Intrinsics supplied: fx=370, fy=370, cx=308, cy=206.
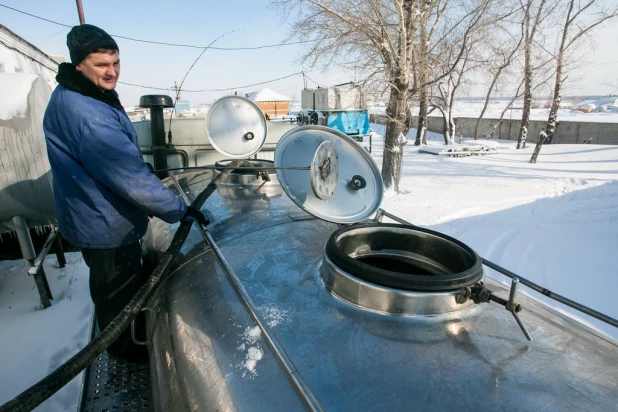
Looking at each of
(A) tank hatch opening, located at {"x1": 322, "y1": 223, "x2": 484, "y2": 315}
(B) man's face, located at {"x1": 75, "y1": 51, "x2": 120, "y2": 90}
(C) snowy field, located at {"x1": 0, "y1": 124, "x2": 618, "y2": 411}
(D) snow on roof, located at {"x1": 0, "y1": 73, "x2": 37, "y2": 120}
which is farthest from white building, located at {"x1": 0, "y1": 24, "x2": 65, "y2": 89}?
(A) tank hatch opening, located at {"x1": 322, "y1": 223, "x2": 484, "y2": 315}

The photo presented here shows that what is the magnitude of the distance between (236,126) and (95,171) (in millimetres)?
2372

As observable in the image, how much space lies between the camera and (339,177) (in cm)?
Answer: 258

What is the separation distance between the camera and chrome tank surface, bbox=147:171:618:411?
129 cm

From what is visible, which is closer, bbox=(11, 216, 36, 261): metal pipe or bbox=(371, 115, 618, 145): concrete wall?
bbox=(11, 216, 36, 261): metal pipe

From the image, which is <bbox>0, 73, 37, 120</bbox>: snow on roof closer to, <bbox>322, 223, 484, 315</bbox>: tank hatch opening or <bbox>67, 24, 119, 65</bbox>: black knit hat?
<bbox>67, 24, 119, 65</bbox>: black knit hat

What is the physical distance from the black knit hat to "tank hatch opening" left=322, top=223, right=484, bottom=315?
69.0 inches

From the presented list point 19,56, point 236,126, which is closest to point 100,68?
point 236,126

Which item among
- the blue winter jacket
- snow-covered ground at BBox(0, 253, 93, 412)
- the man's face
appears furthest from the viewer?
snow-covered ground at BBox(0, 253, 93, 412)

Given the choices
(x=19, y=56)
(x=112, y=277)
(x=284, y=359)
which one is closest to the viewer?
(x=284, y=359)

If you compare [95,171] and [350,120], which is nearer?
[95,171]

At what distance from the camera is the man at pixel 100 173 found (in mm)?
2076

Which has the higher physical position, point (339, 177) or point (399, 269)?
point (339, 177)

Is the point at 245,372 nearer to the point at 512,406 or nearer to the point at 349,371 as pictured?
the point at 349,371

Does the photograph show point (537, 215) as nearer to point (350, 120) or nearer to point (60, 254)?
point (60, 254)
